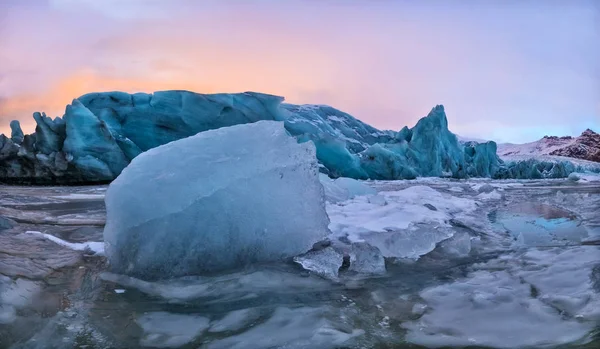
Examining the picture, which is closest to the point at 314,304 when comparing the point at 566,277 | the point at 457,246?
the point at 566,277

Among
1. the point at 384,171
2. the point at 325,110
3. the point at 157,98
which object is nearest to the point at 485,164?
the point at 384,171

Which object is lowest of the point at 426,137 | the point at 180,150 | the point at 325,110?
the point at 180,150

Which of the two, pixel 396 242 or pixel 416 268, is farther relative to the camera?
pixel 396 242

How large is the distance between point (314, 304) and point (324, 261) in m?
0.74

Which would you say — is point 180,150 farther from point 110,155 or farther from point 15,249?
point 110,155

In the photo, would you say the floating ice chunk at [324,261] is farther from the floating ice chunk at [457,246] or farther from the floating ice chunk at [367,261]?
the floating ice chunk at [457,246]

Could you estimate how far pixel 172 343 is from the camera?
1.44 metres

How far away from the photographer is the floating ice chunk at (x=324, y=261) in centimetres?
235

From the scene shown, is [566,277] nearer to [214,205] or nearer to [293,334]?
[293,334]

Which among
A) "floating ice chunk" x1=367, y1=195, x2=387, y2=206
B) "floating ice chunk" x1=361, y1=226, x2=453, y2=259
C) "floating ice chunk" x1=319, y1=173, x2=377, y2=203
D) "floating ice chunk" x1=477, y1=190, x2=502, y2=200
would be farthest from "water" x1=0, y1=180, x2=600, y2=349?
"floating ice chunk" x1=477, y1=190, x2=502, y2=200

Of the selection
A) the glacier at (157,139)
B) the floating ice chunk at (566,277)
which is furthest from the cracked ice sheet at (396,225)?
the glacier at (157,139)

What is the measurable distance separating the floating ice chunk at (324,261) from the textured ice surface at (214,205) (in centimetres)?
11

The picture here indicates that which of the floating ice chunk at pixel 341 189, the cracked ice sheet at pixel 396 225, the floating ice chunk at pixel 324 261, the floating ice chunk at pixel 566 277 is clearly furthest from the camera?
the floating ice chunk at pixel 341 189

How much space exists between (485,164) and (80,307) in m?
26.8
